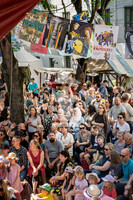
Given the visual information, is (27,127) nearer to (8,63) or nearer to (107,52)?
(8,63)

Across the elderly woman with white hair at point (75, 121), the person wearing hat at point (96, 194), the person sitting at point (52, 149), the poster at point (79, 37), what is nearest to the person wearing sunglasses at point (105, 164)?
the person sitting at point (52, 149)

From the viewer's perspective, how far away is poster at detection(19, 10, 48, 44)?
9.11 meters

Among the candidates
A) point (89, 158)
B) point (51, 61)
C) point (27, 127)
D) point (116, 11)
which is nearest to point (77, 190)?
point (89, 158)

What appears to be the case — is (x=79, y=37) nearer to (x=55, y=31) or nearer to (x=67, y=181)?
(x=55, y=31)

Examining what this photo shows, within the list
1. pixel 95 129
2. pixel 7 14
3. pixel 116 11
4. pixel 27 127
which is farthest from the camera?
pixel 116 11

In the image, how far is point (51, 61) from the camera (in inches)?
1199

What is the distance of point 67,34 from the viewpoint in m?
10.1

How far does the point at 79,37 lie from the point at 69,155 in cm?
420

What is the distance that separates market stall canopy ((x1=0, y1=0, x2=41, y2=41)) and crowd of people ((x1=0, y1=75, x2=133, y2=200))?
3.42m

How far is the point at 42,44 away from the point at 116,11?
59.2 ft

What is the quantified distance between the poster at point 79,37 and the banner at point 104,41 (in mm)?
262

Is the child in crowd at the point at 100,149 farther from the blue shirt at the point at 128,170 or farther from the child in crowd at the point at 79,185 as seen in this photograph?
the child in crowd at the point at 79,185

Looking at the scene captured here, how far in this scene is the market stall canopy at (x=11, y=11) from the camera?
220 cm

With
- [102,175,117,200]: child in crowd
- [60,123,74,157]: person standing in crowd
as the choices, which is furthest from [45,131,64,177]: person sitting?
[102,175,117,200]: child in crowd
